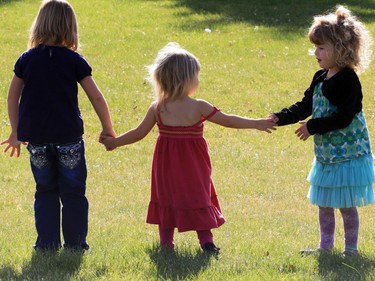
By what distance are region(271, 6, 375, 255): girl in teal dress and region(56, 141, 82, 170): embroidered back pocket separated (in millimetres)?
1448

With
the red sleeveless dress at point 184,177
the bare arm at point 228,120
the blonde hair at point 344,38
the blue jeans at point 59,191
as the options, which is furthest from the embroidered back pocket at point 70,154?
the blonde hair at point 344,38

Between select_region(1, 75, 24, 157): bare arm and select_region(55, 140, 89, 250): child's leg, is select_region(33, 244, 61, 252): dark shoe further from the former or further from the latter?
select_region(1, 75, 24, 157): bare arm

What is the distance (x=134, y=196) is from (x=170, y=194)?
8.40 ft

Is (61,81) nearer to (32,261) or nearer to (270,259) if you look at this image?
(32,261)

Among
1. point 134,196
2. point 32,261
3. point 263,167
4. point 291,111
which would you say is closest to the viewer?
point 32,261

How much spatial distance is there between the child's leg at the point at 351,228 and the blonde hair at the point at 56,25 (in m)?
2.15

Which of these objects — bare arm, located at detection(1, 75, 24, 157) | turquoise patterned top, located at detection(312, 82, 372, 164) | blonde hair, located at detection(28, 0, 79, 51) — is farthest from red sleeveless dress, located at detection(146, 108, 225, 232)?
bare arm, located at detection(1, 75, 24, 157)

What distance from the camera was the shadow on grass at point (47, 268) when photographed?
16.8 feet

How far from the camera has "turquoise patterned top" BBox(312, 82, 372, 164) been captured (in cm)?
573

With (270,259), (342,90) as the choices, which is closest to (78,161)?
(270,259)

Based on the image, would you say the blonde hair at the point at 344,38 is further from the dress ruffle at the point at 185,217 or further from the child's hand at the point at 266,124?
the dress ruffle at the point at 185,217

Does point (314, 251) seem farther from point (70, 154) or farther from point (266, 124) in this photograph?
point (70, 154)

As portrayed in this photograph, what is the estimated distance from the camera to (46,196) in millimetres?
5844

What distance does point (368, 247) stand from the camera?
6.12 meters
